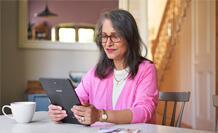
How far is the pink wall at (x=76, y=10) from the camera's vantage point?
15.0ft

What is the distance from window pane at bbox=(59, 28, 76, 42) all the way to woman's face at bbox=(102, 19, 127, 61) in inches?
99.4

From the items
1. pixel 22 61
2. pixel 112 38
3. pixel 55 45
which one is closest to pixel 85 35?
pixel 55 45

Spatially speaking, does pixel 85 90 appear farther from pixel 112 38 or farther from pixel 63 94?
pixel 63 94

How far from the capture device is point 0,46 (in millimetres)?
2926

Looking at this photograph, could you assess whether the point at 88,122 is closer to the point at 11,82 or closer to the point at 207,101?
the point at 11,82

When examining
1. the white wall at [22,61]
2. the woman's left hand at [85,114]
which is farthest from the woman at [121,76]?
the white wall at [22,61]

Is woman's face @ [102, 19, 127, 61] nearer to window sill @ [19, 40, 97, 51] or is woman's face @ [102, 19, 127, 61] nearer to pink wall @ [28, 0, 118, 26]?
window sill @ [19, 40, 97, 51]

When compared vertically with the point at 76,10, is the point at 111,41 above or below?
below

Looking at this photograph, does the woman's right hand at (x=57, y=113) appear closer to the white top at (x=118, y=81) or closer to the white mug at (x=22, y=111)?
Result: the white mug at (x=22, y=111)

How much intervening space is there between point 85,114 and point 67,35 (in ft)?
9.88

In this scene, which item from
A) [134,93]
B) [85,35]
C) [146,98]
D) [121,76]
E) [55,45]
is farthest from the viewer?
[85,35]

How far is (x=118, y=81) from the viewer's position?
59.7 inches

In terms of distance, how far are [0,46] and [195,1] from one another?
264 centimetres

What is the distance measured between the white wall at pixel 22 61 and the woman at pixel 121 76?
189cm
